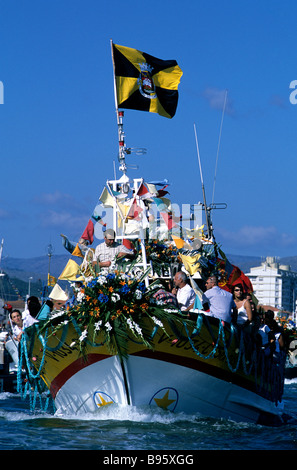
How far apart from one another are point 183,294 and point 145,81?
5.78 metres

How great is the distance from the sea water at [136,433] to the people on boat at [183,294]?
2058 millimetres

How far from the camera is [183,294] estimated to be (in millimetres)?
15344

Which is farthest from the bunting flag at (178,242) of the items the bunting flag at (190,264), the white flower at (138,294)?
the white flower at (138,294)

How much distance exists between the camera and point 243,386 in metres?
15.5

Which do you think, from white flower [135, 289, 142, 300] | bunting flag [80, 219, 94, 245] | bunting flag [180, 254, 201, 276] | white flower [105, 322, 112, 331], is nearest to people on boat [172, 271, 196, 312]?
Result: white flower [135, 289, 142, 300]

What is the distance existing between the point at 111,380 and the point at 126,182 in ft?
18.9

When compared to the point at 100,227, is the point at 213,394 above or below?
below

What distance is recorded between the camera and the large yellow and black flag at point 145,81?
1816cm

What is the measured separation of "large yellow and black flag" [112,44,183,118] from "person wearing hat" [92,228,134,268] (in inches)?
136

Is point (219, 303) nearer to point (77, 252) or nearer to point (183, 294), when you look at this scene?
point (183, 294)
